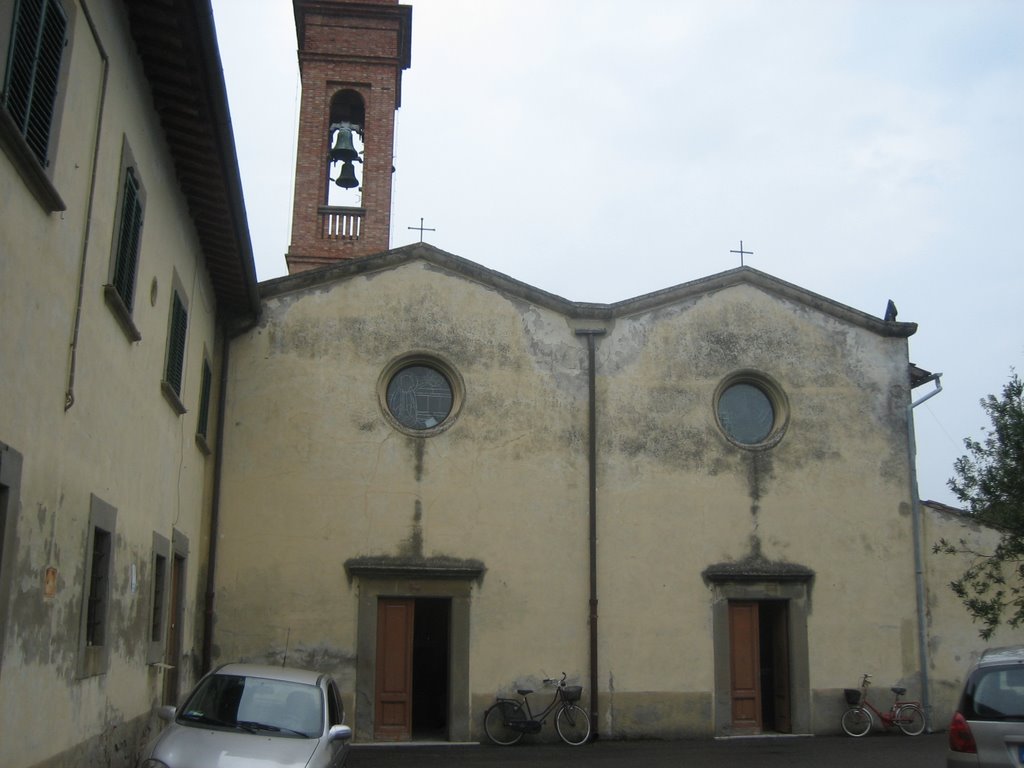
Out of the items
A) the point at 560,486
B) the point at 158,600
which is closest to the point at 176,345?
the point at 158,600

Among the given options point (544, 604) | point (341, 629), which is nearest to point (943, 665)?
point (544, 604)

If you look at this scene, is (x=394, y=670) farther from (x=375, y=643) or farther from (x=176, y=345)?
(x=176, y=345)

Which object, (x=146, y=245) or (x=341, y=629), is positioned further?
(x=341, y=629)

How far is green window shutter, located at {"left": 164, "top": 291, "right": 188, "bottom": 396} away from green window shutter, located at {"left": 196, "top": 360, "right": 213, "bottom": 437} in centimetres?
177

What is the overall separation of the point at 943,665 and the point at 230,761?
471 inches

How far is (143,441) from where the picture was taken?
10.1 m

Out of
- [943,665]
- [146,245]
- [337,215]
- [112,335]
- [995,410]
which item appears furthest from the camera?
[337,215]

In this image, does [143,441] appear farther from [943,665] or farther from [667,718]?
[943,665]

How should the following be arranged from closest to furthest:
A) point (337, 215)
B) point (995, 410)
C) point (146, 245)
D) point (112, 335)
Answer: point (112, 335)
point (146, 245)
point (995, 410)
point (337, 215)

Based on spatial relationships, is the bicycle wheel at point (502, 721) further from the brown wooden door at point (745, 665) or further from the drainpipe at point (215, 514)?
the drainpipe at point (215, 514)

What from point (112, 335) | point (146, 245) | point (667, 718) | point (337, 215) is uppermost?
point (337, 215)

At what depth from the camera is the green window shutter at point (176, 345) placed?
37.3 ft

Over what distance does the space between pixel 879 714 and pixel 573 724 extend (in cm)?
452

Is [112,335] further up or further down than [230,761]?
further up
